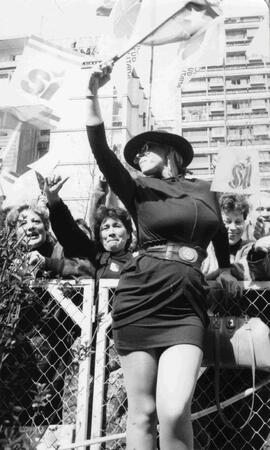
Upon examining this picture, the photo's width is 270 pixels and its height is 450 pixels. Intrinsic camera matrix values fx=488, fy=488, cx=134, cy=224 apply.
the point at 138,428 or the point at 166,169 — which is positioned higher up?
the point at 166,169

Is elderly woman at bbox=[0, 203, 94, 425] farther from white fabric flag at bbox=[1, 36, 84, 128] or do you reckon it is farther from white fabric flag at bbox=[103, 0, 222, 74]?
white fabric flag at bbox=[1, 36, 84, 128]

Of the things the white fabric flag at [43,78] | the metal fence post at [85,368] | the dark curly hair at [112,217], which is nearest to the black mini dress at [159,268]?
the metal fence post at [85,368]

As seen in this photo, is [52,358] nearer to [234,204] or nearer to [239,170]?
[234,204]

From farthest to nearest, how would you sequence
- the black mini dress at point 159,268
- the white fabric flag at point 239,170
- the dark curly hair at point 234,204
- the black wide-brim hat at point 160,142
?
the dark curly hair at point 234,204 < the white fabric flag at point 239,170 < the black wide-brim hat at point 160,142 < the black mini dress at point 159,268

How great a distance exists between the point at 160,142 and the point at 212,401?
145 centimetres

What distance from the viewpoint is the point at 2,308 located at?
101 inches

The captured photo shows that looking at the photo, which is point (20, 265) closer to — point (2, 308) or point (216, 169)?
point (2, 308)

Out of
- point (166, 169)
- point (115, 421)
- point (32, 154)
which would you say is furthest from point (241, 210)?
point (32, 154)

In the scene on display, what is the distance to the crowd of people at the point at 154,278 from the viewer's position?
188cm

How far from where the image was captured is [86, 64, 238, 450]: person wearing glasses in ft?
6.04

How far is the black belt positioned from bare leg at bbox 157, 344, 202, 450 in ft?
1.39

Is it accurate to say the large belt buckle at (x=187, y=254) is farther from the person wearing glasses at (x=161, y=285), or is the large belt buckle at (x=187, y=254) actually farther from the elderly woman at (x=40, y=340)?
the elderly woman at (x=40, y=340)

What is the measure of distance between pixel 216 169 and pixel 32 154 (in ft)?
95.8

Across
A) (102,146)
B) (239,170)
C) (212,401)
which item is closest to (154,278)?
(102,146)
